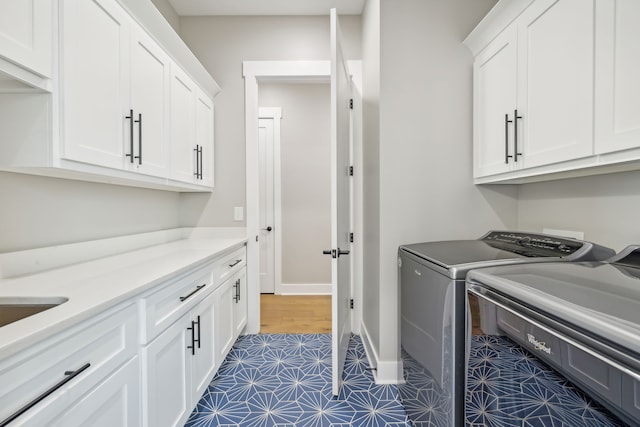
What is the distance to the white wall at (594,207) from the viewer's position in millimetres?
1280

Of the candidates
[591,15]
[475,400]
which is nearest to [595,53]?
[591,15]

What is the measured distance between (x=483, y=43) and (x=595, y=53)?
2.69ft

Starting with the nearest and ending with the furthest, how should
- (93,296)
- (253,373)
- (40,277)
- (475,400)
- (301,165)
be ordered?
(93,296) → (475,400) → (40,277) → (253,373) → (301,165)

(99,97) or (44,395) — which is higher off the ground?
(99,97)

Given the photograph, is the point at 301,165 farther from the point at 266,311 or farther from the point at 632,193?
the point at 632,193

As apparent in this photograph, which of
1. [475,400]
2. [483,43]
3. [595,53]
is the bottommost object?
[475,400]

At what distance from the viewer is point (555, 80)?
1.29m

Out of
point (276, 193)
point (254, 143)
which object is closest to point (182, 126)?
point (254, 143)

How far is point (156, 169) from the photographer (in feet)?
5.81

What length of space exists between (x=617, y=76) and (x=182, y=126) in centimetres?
222

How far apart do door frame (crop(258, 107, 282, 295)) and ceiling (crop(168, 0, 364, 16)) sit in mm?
1297

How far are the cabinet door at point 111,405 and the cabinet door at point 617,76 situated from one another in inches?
70.4

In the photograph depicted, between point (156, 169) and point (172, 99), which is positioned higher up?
point (172, 99)

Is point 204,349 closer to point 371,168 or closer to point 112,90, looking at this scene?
point 112,90
